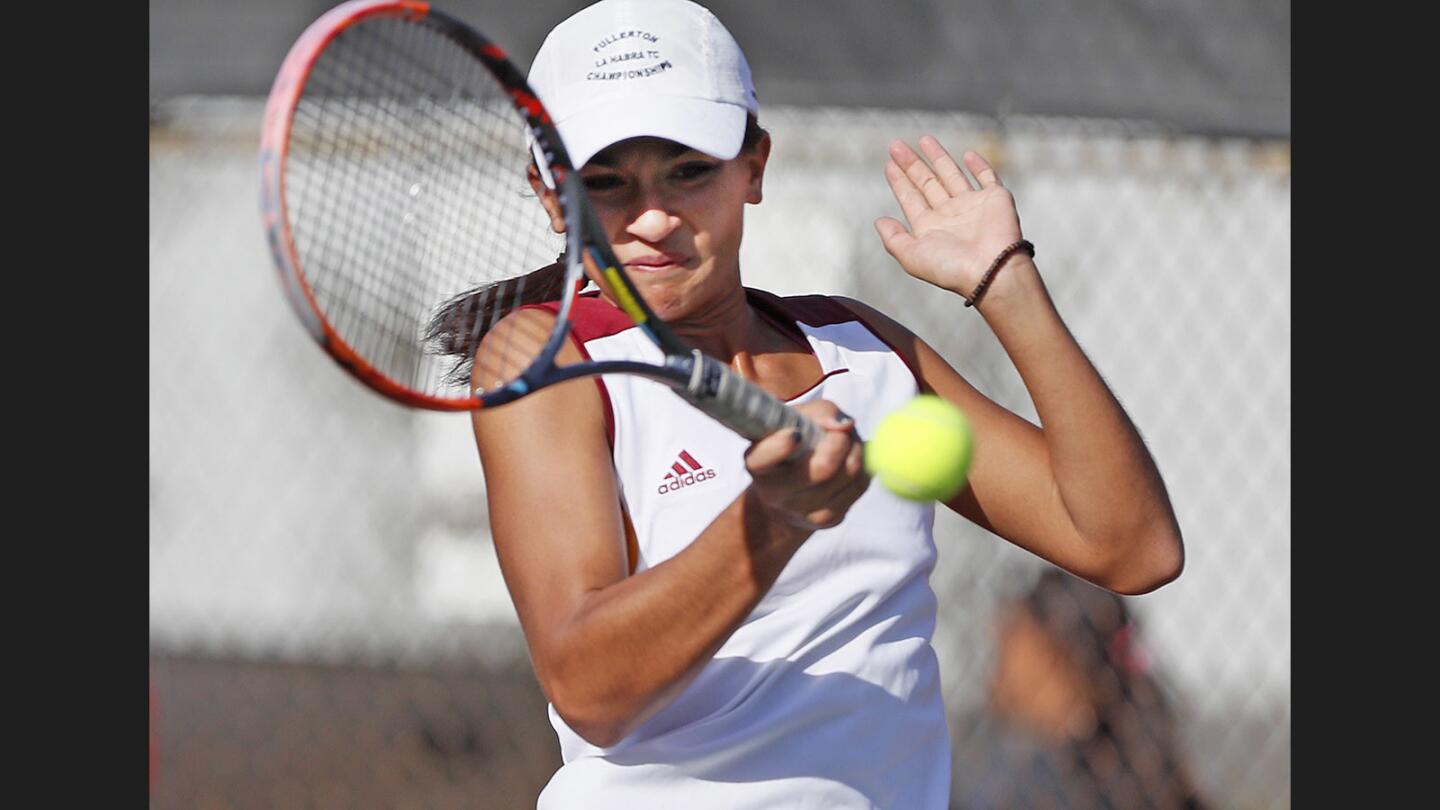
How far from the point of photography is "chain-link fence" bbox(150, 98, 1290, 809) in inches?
172

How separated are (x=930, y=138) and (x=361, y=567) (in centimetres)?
337

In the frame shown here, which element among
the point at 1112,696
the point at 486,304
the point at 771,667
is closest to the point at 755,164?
the point at 486,304

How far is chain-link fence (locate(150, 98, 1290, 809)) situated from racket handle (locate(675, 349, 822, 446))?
8.60ft

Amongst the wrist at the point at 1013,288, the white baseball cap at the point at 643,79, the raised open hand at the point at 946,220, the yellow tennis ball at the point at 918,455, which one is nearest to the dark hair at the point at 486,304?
the white baseball cap at the point at 643,79

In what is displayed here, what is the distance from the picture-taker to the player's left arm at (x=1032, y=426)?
1.90m

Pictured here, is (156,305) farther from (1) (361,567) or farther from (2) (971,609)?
(2) (971,609)

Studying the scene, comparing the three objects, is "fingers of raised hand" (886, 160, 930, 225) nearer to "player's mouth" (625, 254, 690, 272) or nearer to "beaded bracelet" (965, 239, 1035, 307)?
"beaded bracelet" (965, 239, 1035, 307)

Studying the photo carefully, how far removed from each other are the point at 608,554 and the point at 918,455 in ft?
1.04

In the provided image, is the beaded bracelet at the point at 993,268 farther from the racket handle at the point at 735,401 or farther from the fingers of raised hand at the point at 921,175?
the racket handle at the point at 735,401

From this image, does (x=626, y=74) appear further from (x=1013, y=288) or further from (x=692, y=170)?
(x=1013, y=288)

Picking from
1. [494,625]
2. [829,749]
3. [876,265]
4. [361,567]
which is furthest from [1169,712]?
[829,749]

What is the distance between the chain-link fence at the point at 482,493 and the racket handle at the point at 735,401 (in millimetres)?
2623

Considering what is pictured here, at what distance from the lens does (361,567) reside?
5.05m

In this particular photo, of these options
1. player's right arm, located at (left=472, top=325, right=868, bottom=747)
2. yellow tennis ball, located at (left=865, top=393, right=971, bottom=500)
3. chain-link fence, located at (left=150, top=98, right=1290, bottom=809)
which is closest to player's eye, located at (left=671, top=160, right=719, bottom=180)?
player's right arm, located at (left=472, top=325, right=868, bottom=747)
